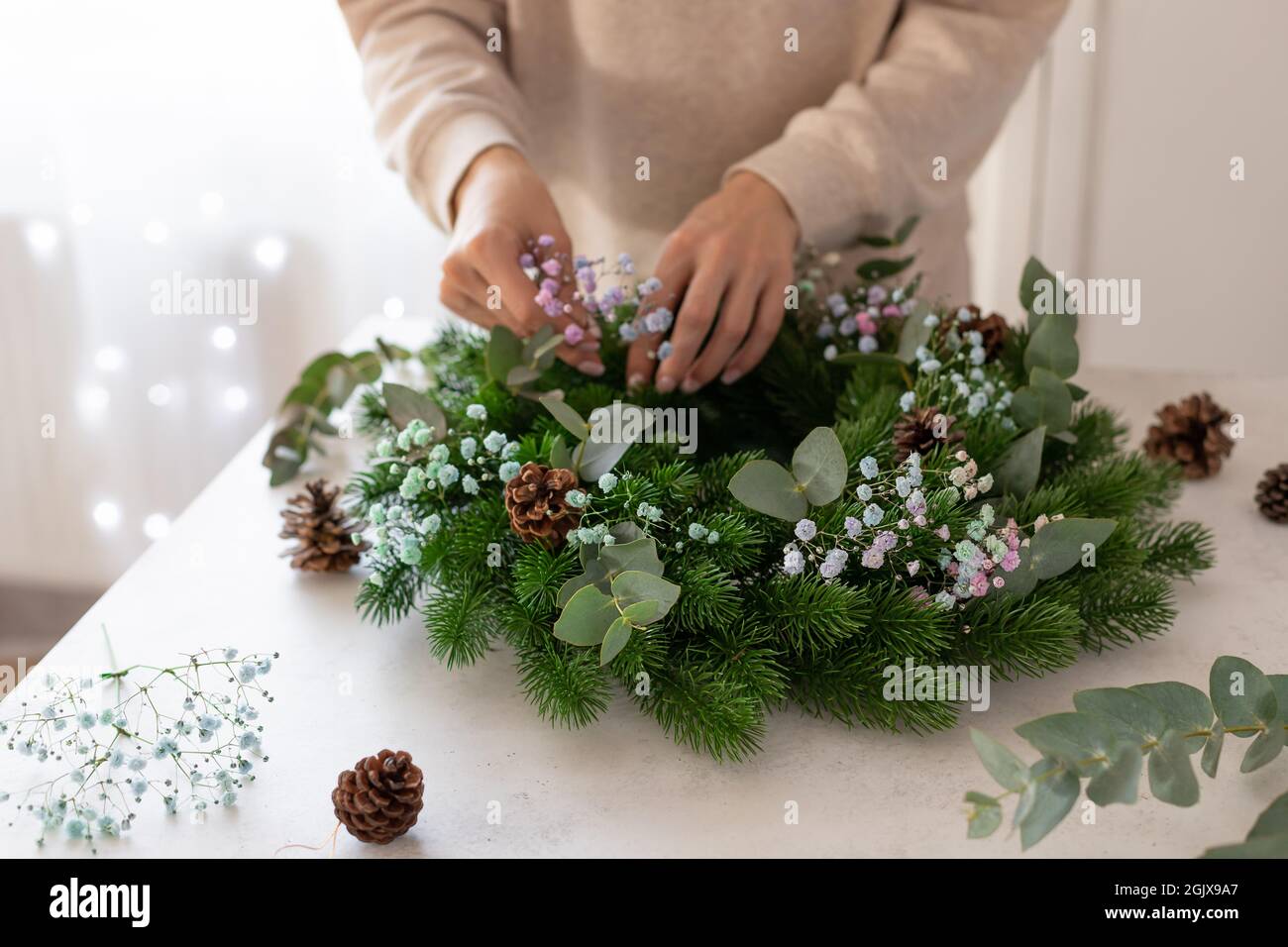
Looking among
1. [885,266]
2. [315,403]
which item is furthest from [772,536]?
[315,403]

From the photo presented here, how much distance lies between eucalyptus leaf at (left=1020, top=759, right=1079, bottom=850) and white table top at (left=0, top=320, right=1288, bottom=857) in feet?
0.15

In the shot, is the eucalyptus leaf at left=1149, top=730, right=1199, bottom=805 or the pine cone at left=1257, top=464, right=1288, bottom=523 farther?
the pine cone at left=1257, top=464, right=1288, bottom=523

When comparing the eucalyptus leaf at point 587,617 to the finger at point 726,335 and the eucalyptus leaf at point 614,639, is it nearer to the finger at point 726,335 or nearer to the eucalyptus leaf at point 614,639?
the eucalyptus leaf at point 614,639

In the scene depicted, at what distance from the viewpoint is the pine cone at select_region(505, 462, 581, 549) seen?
0.59 meters

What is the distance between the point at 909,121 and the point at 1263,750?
60 centimetres

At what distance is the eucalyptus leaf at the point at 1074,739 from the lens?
0.46 m

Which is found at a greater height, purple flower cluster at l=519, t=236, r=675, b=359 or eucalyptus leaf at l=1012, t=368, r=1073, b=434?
purple flower cluster at l=519, t=236, r=675, b=359

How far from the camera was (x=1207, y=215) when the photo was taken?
1.83 meters

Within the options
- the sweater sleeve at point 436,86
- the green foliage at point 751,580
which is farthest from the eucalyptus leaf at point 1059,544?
the sweater sleeve at point 436,86

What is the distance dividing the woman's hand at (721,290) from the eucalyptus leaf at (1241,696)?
1.20 feet

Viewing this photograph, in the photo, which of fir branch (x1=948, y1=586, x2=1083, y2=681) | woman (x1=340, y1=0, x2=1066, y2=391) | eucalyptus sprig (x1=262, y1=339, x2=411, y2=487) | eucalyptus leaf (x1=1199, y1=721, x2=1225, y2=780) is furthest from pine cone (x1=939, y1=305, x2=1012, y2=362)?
eucalyptus sprig (x1=262, y1=339, x2=411, y2=487)

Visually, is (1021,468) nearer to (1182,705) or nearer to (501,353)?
(1182,705)

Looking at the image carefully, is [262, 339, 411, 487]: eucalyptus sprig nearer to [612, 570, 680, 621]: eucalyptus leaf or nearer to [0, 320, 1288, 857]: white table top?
[0, 320, 1288, 857]: white table top
